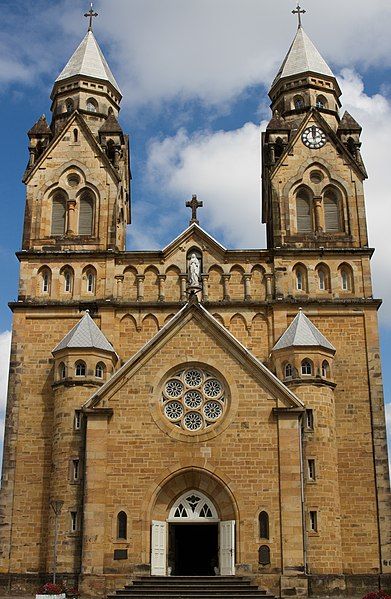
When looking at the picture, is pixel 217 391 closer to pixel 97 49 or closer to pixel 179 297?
pixel 179 297

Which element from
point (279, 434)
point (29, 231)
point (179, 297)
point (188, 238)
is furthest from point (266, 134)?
point (279, 434)

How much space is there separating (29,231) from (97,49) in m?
13.5

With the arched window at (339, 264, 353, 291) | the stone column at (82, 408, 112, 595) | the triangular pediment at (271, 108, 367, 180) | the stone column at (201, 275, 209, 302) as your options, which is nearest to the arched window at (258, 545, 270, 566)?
the stone column at (82, 408, 112, 595)

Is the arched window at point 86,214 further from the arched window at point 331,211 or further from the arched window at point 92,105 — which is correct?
the arched window at point 331,211

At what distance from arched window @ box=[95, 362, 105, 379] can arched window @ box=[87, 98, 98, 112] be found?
1601 centimetres

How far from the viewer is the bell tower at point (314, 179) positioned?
41375 millimetres

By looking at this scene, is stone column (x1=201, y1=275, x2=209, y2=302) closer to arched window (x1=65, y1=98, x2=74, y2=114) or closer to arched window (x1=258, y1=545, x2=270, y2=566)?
arched window (x1=258, y1=545, x2=270, y2=566)

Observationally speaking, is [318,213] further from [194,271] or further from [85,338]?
[85,338]

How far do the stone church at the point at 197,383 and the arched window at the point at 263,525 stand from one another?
0.07 meters

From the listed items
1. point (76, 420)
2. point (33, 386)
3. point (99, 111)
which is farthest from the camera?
point (99, 111)

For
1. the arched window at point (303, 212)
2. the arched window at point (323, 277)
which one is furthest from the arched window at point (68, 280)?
the arched window at point (323, 277)

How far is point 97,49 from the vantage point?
48.6 meters

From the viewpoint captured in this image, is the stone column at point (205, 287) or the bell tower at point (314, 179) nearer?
the stone column at point (205, 287)

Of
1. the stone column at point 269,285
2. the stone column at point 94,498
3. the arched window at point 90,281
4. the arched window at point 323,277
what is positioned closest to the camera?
the stone column at point 94,498
